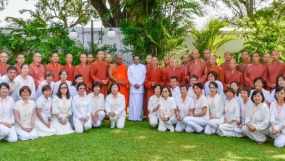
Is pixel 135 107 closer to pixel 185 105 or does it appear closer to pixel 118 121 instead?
pixel 118 121

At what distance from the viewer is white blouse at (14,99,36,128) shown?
625 centimetres

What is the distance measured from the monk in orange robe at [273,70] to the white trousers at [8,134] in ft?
17.4

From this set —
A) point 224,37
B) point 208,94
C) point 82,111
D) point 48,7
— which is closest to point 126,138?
point 82,111

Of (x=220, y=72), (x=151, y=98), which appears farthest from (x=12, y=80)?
(x=220, y=72)

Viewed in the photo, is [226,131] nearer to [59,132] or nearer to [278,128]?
[278,128]

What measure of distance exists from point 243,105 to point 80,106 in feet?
10.4

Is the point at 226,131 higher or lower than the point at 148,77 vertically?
lower

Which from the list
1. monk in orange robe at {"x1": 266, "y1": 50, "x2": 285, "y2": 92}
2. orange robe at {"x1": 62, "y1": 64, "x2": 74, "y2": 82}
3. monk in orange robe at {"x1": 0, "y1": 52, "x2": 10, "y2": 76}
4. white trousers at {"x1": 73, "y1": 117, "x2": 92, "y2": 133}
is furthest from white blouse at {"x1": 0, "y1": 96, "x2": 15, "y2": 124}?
monk in orange robe at {"x1": 266, "y1": 50, "x2": 285, "y2": 92}

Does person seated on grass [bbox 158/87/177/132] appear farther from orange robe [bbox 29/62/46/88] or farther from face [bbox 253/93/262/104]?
orange robe [bbox 29/62/46/88]

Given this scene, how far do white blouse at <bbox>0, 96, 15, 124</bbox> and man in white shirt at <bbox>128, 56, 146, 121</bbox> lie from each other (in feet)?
9.87

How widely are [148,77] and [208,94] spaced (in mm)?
1598

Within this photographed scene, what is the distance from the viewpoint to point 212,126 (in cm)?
660

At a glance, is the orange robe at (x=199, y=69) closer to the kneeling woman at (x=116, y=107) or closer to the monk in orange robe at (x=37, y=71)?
the kneeling woman at (x=116, y=107)

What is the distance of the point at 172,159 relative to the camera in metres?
4.99
